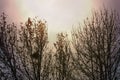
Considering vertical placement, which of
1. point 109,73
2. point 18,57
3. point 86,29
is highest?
point 86,29

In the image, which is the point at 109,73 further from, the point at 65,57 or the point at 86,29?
the point at 65,57

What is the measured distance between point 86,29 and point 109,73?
149 inches

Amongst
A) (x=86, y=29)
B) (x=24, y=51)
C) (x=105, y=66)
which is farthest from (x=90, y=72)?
(x=24, y=51)

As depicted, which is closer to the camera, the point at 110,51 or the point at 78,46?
the point at 110,51

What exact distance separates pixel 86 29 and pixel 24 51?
4926 mm

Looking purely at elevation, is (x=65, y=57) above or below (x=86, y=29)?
below

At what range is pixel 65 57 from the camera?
26781mm

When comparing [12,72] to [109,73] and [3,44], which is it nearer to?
[3,44]

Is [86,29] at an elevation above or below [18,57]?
above

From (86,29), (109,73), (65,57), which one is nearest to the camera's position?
Answer: (109,73)

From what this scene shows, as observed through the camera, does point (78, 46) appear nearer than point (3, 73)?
No

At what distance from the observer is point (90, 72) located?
21.9 meters

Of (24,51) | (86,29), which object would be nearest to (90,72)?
(86,29)

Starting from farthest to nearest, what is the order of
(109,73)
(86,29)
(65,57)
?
(65,57)
(86,29)
(109,73)
